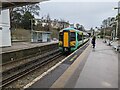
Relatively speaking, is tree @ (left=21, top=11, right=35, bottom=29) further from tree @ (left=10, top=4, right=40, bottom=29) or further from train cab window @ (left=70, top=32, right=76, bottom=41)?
train cab window @ (left=70, top=32, right=76, bottom=41)

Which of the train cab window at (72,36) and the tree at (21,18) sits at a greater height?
the tree at (21,18)

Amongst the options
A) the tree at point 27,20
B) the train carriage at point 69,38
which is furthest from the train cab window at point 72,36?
the tree at point 27,20

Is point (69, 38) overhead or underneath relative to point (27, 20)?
underneath

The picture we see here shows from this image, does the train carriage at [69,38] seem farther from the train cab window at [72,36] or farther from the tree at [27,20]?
the tree at [27,20]

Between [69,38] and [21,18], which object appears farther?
[21,18]

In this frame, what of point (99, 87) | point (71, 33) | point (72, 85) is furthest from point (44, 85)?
point (71, 33)

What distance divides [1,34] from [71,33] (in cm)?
950

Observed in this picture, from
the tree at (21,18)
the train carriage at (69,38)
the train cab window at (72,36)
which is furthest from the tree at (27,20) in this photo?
the train cab window at (72,36)

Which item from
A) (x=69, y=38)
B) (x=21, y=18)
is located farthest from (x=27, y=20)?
(x=69, y=38)

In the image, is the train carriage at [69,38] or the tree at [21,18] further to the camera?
the tree at [21,18]

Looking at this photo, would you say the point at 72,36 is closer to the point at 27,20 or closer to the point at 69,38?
the point at 69,38

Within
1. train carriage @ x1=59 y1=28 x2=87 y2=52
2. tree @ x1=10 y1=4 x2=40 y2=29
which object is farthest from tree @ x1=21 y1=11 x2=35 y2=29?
train carriage @ x1=59 y1=28 x2=87 y2=52

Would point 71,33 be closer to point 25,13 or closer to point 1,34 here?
point 1,34

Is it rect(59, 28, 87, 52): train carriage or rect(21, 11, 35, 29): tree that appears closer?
rect(59, 28, 87, 52): train carriage
